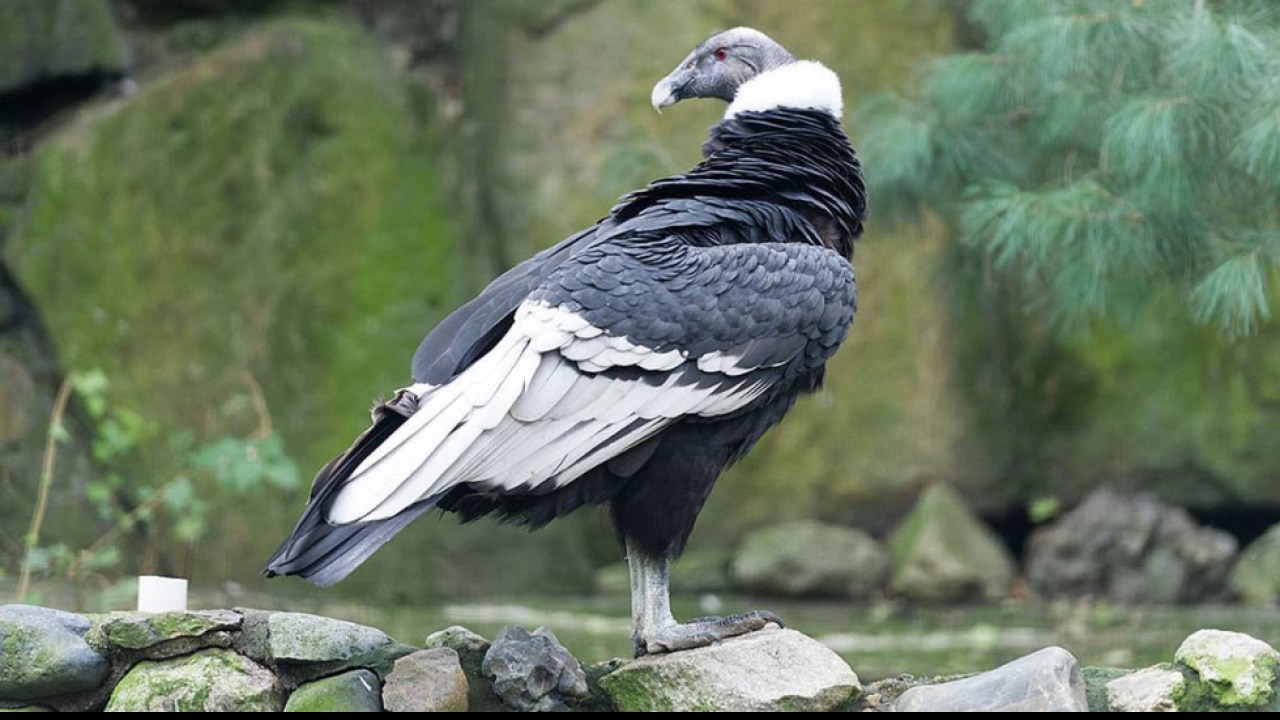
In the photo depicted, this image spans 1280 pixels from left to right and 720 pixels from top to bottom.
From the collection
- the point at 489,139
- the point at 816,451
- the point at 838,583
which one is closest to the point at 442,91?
the point at 489,139

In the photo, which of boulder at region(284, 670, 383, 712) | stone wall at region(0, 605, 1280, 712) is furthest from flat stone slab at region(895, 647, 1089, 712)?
boulder at region(284, 670, 383, 712)

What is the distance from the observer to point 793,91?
14.4ft

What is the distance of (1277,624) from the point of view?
666 centimetres

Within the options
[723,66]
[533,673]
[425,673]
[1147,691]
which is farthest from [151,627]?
[723,66]

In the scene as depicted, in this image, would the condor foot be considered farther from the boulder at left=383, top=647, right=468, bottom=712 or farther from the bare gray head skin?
the bare gray head skin

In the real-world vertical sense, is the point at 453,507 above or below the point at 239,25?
below

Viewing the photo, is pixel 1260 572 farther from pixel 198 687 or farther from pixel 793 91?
pixel 198 687

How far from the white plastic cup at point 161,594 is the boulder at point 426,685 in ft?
2.31

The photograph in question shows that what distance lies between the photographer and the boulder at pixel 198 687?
3.47m

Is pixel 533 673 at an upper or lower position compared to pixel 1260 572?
lower

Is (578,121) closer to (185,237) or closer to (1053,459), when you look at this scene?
(185,237)

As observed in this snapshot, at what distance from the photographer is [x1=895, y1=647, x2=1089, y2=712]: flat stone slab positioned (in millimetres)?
3230

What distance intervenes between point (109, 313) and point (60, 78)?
1.26 m

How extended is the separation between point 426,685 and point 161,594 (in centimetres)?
81
